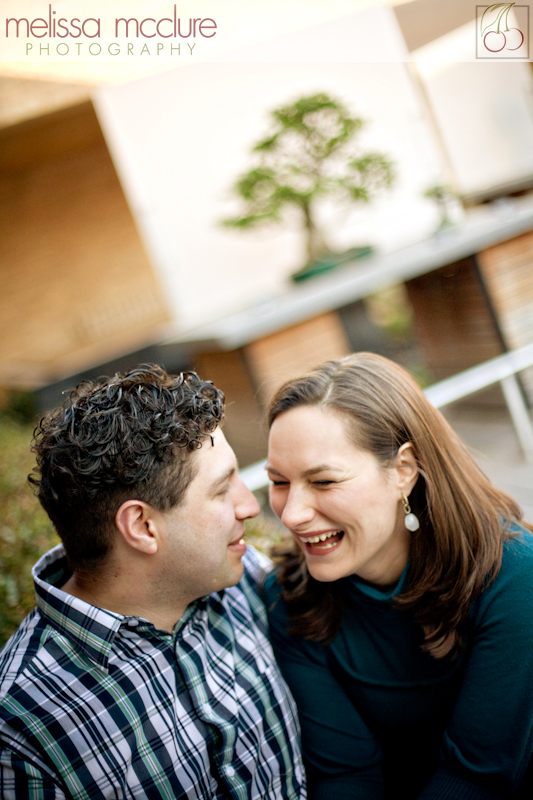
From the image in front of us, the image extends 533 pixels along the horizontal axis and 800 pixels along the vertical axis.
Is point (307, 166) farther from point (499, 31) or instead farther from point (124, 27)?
point (124, 27)

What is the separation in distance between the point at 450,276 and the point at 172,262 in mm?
5002

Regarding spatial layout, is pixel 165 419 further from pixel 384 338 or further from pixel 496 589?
pixel 384 338

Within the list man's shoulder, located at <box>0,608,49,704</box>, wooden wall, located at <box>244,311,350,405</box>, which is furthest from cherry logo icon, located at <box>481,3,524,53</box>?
wooden wall, located at <box>244,311,350,405</box>

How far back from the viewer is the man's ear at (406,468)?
1270 millimetres

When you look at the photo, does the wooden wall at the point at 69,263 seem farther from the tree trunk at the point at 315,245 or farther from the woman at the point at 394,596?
the woman at the point at 394,596

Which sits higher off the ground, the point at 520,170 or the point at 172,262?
the point at 172,262

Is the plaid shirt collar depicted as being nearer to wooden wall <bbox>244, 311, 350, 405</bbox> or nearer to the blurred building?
the blurred building

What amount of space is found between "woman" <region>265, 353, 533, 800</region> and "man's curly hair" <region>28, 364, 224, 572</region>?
8.5 inches

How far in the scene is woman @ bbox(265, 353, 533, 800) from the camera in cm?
114

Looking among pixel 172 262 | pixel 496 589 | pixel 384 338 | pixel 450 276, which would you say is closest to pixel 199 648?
pixel 496 589

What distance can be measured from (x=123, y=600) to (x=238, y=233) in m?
6.03

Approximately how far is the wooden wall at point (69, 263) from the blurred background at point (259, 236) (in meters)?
0.02

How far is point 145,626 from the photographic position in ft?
3.74

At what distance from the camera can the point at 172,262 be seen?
25.5 ft
